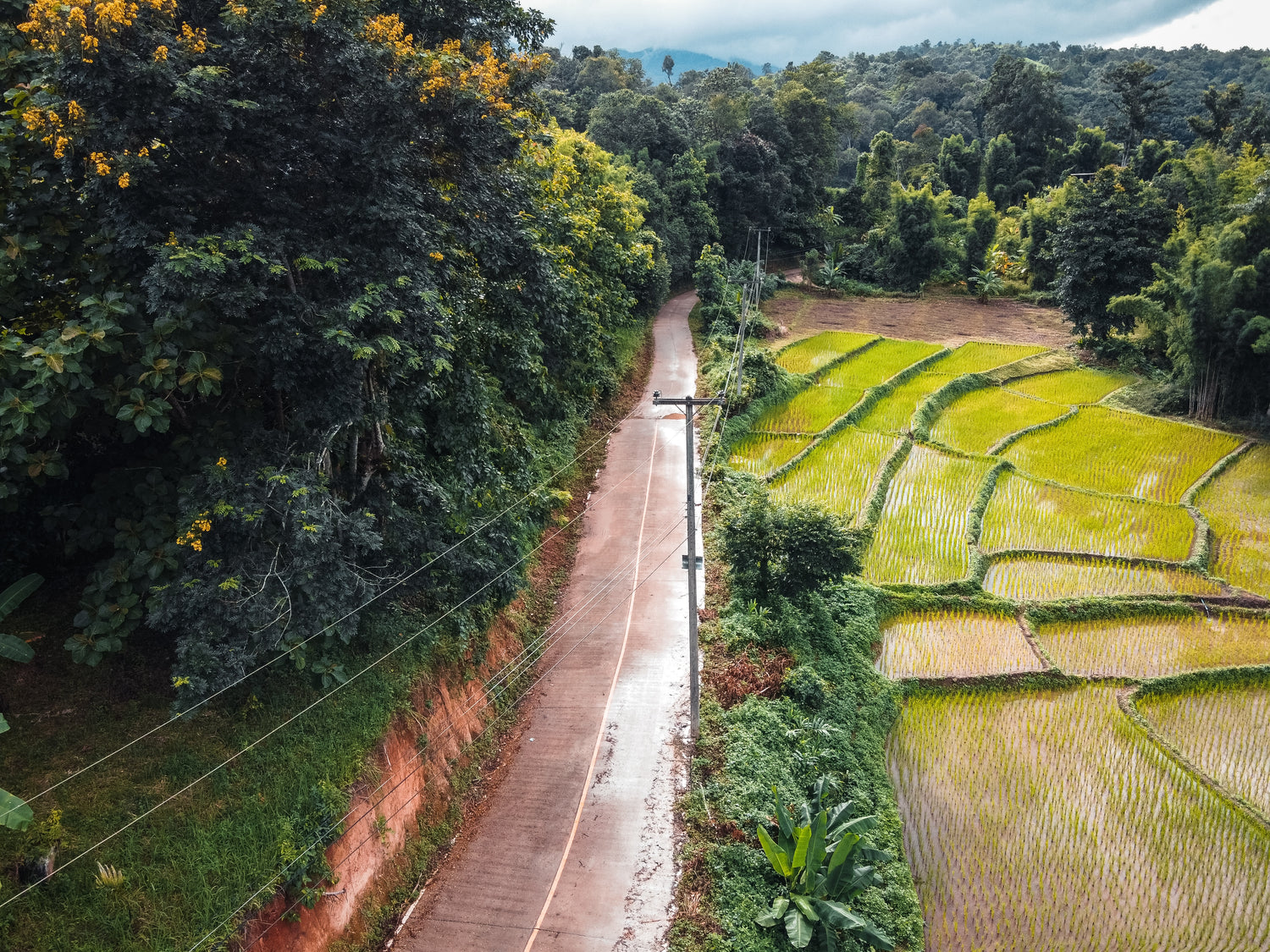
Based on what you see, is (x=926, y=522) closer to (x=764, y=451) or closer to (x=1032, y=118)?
(x=764, y=451)

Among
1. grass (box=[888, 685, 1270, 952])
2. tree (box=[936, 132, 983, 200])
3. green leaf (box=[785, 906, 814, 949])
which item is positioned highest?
Result: tree (box=[936, 132, 983, 200])

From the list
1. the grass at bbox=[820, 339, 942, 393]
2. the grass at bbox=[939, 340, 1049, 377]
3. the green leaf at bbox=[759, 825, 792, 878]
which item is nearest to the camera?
the green leaf at bbox=[759, 825, 792, 878]

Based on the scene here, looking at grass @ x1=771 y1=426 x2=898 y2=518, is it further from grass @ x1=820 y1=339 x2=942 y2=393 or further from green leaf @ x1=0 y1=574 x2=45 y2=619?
green leaf @ x1=0 y1=574 x2=45 y2=619

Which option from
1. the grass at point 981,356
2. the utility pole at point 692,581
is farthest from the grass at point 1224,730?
the grass at point 981,356

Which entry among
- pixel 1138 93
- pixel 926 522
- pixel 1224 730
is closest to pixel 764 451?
pixel 926 522

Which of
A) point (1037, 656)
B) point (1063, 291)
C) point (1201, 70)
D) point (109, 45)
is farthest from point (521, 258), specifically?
point (1201, 70)

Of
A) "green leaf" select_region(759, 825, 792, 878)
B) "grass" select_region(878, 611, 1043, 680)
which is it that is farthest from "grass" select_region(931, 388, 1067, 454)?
"green leaf" select_region(759, 825, 792, 878)

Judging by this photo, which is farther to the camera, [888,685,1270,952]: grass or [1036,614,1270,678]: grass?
[1036,614,1270,678]: grass

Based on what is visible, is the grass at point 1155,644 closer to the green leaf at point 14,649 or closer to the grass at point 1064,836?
the grass at point 1064,836
